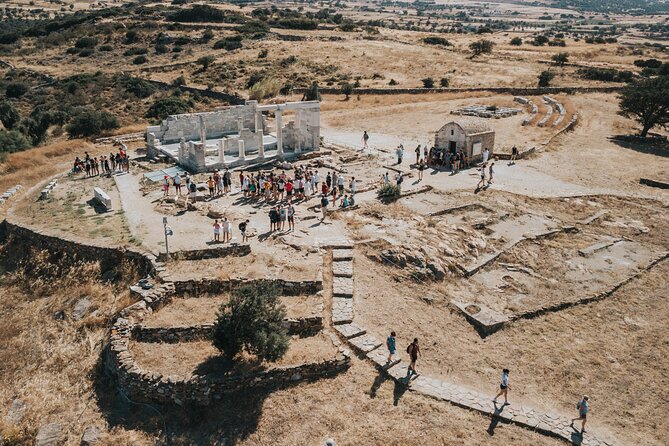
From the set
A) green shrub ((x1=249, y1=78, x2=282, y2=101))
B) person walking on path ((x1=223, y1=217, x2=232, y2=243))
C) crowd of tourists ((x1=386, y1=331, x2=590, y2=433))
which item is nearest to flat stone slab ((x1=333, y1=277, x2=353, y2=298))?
crowd of tourists ((x1=386, y1=331, x2=590, y2=433))

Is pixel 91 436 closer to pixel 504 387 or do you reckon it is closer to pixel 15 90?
pixel 504 387

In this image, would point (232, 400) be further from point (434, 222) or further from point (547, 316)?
point (434, 222)

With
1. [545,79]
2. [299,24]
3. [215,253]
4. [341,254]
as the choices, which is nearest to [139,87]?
[215,253]

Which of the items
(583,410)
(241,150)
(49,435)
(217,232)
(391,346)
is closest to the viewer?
(49,435)

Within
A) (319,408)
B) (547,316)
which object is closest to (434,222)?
(547,316)

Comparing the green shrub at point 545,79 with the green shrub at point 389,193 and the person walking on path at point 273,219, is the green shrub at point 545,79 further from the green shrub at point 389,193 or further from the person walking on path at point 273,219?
the person walking on path at point 273,219

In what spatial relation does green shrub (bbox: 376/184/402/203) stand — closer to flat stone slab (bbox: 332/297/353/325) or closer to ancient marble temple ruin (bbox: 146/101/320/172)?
ancient marble temple ruin (bbox: 146/101/320/172)

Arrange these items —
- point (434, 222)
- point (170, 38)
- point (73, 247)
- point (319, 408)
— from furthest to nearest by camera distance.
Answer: point (170, 38), point (434, 222), point (73, 247), point (319, 408)
